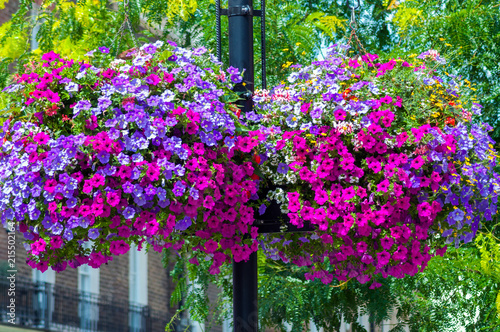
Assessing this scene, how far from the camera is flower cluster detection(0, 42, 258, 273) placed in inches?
169

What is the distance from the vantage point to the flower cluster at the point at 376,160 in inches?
177

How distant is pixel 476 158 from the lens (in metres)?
4.73

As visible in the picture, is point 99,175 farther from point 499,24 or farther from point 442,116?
point 499,24

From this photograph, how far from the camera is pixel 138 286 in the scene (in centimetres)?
1692

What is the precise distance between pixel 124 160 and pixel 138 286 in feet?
42.3

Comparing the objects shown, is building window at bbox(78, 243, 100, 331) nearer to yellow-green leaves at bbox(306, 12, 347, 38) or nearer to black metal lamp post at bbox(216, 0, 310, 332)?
yellow-green leaves at bbox(306, 12, 347, 38)

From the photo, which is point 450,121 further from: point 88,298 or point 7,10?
point 88,298

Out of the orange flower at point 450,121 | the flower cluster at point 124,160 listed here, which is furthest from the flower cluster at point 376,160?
the flower cluster at point 124,160

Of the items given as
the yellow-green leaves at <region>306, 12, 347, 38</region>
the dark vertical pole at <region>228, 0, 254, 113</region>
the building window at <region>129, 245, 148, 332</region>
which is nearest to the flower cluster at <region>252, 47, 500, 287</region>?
the dark vertical pole at <region>228, 0, 254, 113</region>

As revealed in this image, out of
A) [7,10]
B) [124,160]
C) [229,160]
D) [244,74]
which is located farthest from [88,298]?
[124,160]

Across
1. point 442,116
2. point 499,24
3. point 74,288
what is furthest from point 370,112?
point 74,288

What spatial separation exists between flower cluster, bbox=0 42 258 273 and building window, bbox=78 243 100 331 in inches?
383

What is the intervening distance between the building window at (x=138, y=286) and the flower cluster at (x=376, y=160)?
38.5 feet

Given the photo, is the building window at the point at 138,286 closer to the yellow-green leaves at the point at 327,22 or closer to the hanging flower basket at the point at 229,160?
the yellow-green leaves at the point at 327,22
